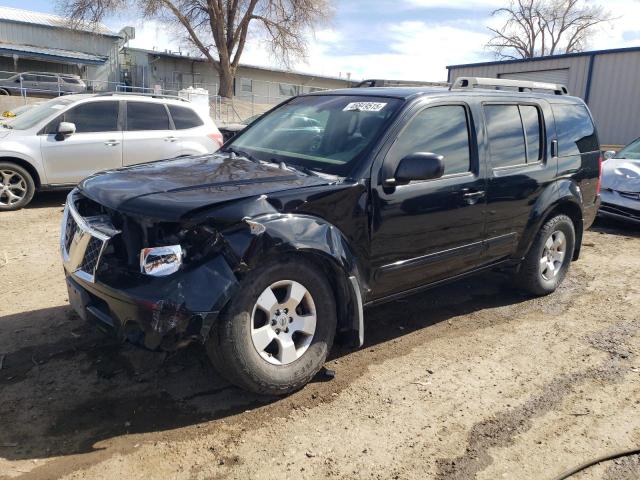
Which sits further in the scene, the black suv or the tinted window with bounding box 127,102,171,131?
the tinted window with bounding box 127,102,171,131

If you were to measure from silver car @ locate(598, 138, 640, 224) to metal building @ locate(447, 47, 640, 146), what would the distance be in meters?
8.80

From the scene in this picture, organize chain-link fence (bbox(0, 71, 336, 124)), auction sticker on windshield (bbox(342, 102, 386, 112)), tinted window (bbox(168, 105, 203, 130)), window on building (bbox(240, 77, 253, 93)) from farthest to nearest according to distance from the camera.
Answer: window on building (bbox(240, 77, 253, 93))
chain-link fence (bbox(0, 71, 336, 124))
tinted window (bbox(168, 105, 203, 130))
auction sticker on windshield (bbox(342, 102, 386, 112))

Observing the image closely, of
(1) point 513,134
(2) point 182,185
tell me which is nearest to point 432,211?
(1) point 513,134

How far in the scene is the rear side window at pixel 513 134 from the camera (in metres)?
4.32

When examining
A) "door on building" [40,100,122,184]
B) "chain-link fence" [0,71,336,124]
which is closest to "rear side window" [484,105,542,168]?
"door on building" [40,100,122,184]

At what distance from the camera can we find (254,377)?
9.82ft

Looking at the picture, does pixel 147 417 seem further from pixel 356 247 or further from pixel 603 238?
pixel 603 238

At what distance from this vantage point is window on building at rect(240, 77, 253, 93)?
42.5 meters

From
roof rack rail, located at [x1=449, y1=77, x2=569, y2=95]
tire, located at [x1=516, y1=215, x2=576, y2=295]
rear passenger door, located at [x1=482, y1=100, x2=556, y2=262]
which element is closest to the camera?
rear passenger door, located at [x1=482, y1=100, x2=556, y2=262]

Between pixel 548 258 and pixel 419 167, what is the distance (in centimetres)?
243

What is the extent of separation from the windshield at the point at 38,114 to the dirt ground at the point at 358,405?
4.47 metres

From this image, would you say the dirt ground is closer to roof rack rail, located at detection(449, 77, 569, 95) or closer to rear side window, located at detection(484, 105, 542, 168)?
rear side window, located at detection(484, 105, 542, 168)

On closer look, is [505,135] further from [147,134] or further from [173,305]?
[147,134]

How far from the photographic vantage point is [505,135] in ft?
14.6
